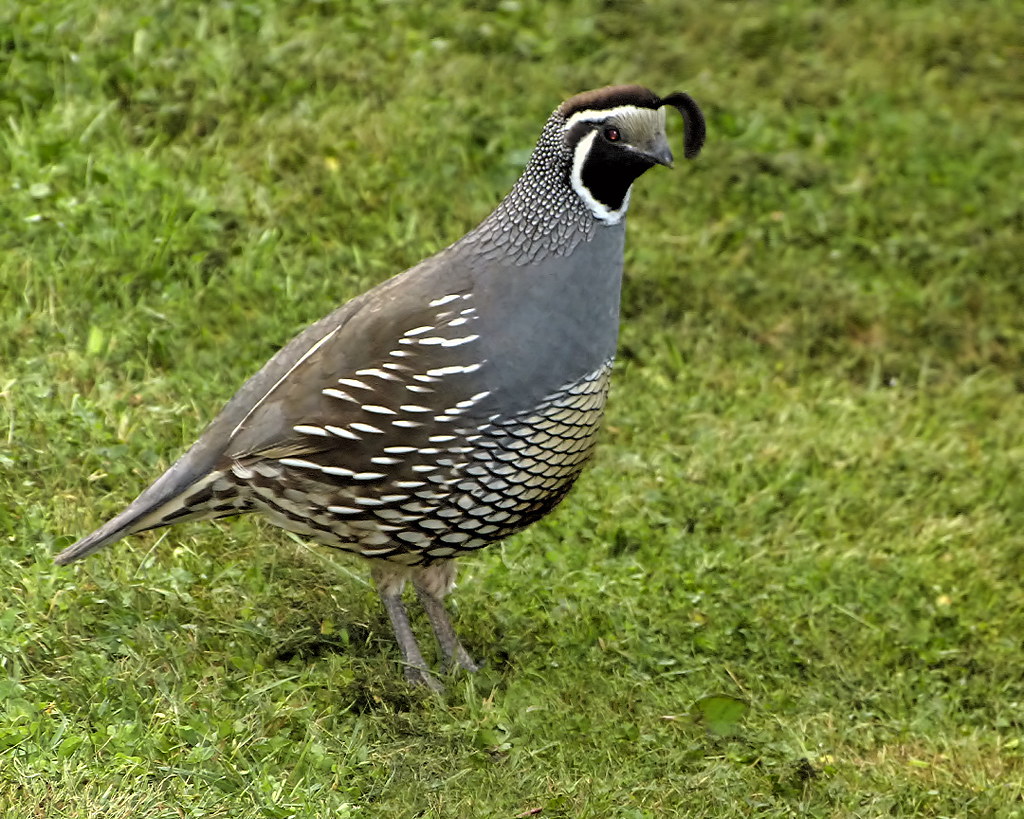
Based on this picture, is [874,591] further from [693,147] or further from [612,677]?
[693,147]

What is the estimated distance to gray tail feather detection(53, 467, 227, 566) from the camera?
17.2 ft

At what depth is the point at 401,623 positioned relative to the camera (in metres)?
5.59

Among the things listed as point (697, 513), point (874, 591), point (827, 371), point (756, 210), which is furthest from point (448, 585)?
point (756, 210)

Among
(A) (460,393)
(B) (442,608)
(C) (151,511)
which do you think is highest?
(A) (460,393)

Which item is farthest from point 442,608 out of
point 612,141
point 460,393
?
point 612,141

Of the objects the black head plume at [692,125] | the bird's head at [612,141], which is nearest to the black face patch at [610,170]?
the bird's head at [612,141]

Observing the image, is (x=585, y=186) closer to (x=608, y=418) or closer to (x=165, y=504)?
(x=165, y=504)

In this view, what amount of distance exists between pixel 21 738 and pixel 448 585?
67.4 inches

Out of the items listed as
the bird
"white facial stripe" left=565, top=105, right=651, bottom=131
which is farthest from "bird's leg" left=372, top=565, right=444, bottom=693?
"white facial stripe" left=565, top=105, right=651, bottom=131

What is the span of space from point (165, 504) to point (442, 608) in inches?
43.6

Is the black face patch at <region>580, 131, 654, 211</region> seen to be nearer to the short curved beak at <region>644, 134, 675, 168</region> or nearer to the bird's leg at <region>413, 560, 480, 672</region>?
the short curved beak at <region>644, 134, 675, 168</region>

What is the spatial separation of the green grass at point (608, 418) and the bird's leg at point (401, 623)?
95 millimetres

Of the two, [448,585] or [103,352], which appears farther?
[103,352]

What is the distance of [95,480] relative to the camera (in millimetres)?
5965
